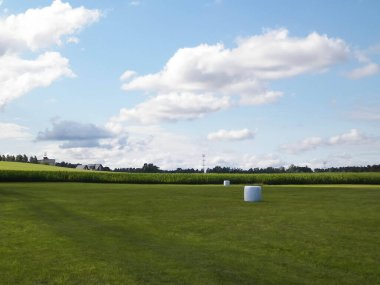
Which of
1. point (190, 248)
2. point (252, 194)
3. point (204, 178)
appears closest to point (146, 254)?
point (190, 248)

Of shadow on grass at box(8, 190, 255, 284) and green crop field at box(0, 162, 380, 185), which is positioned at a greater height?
green crop field at box(0, 162, 380, 185)

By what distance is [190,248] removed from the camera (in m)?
12.4

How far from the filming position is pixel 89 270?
977 centimetres

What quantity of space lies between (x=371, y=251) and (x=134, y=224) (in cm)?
822

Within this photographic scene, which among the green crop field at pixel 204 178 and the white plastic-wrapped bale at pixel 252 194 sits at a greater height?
the green crop field at pixel 204 178

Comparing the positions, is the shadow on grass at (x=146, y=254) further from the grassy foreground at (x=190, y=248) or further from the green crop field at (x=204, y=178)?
the green crop field at (x=204, y=178)

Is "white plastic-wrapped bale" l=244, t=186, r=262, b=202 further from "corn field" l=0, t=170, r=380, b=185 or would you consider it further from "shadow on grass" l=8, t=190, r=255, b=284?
"corn field" l=0, t=170, r=380, b=185

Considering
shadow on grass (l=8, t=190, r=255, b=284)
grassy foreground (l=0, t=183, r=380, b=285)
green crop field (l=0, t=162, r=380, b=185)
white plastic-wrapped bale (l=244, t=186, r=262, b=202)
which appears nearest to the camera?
shadow on grass (l=8, t=190, r=255, b=284)

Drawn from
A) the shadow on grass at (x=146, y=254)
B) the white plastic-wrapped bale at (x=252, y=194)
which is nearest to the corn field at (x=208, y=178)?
the white plastic-wrapped bale at (x=252, y=194)

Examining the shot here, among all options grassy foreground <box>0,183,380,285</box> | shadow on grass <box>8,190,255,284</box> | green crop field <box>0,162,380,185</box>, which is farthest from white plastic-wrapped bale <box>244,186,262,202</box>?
green crop field <box>0,162,380,185</box>

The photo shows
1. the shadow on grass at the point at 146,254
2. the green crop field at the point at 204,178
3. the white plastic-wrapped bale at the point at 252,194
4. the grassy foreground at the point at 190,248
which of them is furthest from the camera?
the green crop field at the point at 204,178

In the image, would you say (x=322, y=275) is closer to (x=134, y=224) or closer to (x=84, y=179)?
(x=134, y=224)

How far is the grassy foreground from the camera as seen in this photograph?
9.41 meters

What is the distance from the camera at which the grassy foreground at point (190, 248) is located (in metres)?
9.41
